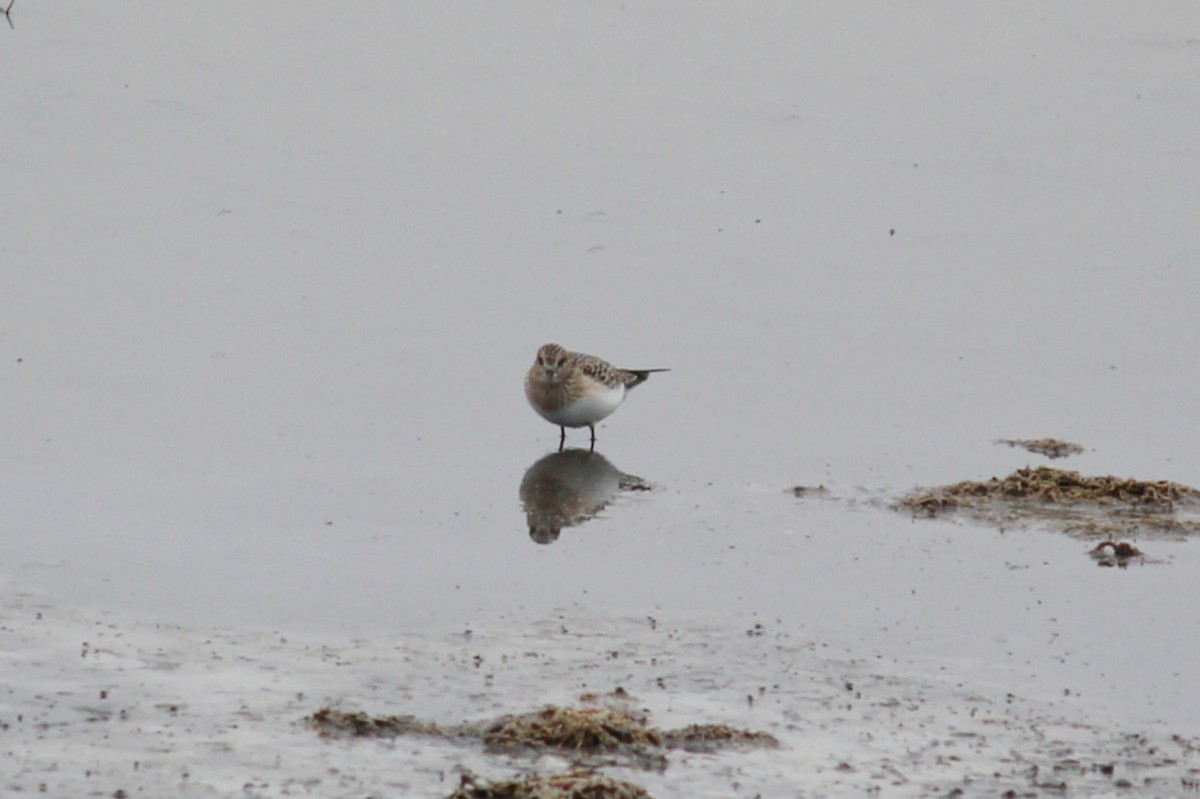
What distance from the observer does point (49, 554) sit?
10836 millimetres

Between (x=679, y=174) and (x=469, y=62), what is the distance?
4940 millimetres

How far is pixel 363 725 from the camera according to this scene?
861 cm

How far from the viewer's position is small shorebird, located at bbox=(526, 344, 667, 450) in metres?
13.5

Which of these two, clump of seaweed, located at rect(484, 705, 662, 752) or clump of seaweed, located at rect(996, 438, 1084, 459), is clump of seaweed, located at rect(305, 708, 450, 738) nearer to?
clump of seaweed, located at rect(484, 705, 662, 752)

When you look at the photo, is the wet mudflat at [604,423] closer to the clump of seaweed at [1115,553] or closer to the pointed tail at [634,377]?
the clump of seaweed at [1115,553]

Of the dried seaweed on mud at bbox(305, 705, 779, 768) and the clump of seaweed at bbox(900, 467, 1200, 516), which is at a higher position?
the clump of seaweed at bbox(900, 467, 1200, 516)

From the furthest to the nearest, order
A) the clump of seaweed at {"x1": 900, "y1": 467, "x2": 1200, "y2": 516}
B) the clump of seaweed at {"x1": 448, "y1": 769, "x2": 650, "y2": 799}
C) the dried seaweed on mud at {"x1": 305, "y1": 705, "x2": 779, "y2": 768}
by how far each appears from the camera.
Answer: the clump of seaweed at {"x1": 900, "y1": 467, "x2": 1200, "y2": 516} < the dried seaweed on mud at {"x1": 305, "y1": 705, "x2": 779, "y2": 768} < the clump of seaweed at {"x1": 448, "y1": 769, "x2": 650, "y2": 799}

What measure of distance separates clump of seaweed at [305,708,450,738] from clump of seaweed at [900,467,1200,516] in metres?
4.56

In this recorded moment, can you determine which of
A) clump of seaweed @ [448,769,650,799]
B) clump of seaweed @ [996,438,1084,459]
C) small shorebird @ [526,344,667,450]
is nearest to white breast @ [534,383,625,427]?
small shorebird @ [526,344,667,450]

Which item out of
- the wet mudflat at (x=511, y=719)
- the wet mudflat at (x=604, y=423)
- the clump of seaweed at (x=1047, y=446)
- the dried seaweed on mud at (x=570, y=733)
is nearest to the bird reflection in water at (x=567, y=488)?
the wet mudflat at (x=604, y=423)

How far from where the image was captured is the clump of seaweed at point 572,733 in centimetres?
853

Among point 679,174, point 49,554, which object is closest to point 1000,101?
point 679,174

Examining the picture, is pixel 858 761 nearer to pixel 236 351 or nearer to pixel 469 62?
pixel 236 351

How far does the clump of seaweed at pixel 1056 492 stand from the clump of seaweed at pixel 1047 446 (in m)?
0.77
